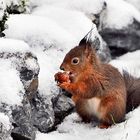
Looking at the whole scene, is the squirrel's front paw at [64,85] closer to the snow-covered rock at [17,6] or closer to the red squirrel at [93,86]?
the red squirrel at [93,86]

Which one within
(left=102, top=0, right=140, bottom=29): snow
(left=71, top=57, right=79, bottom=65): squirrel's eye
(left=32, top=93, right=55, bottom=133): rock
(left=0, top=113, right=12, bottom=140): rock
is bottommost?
(left=32, top=93, right=55, bottom=133): rock

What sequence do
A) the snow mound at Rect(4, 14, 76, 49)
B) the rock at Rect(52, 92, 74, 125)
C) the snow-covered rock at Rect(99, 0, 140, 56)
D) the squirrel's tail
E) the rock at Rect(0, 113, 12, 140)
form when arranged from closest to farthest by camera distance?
the rock at Rect(0, 113, 12, 140), the rock at Rect(52, 92, 74, 125), the squirrel's tail, the snow mound at Rect(4, 14, 76, 49), the snow-covered rock at Rect(99, 0, 140, 56)

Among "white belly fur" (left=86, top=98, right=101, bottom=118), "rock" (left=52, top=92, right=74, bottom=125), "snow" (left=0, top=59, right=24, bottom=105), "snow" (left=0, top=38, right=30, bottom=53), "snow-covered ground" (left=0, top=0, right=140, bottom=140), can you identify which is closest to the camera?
"snow" (left=0, top=59, right=24, bottom=105)

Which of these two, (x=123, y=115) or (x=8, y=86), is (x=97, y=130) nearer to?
(x=123, y=115)

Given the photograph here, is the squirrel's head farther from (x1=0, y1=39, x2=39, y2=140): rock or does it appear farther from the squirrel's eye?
(x1=0, y1=39, x2=39, y2=140): rock

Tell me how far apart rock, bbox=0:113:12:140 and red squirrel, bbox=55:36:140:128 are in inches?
44.4

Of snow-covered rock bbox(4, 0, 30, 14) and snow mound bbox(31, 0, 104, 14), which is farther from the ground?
snow-covered rock bbox(4, 0, 30, 14)

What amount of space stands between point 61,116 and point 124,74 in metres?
0.81

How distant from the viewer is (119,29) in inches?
307

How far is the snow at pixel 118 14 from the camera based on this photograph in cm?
784

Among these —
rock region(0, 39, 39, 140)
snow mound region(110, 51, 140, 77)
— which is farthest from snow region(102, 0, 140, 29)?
rock region(0, 39, 39, 140)

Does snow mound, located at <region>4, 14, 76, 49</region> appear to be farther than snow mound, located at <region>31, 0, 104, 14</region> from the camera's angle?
No

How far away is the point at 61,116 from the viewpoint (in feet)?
19.5

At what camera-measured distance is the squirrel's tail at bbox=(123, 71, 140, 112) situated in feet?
19.6
